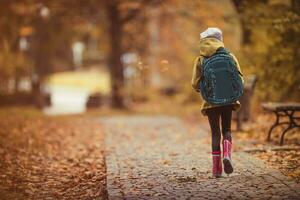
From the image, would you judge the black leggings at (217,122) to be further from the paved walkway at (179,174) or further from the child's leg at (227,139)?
the paved walkway at (179,174)

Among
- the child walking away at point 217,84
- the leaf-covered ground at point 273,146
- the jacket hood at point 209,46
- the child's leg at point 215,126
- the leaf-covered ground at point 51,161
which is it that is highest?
the jacket hood at point 209,46

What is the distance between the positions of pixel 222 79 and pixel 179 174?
1.64m

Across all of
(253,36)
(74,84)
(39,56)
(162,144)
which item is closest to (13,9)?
(39,56)

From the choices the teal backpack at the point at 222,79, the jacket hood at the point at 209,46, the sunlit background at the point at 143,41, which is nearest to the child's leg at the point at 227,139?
the teal backpack at the point at 222,79

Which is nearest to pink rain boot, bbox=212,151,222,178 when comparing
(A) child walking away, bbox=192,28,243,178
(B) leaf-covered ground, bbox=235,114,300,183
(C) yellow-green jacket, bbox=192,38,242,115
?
(A) child walking away, bbox=192,28,243,178

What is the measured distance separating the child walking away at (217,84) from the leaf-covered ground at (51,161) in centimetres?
179

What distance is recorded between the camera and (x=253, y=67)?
15836 millimetres

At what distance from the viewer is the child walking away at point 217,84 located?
838 centimetres

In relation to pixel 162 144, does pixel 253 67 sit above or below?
above

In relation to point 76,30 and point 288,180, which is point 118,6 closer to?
point 76,30

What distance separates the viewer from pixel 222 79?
8.38m

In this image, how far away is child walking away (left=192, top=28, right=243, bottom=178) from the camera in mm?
8383

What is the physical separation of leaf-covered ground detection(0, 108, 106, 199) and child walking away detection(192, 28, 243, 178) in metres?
1.79

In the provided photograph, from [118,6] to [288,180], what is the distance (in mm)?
16406
